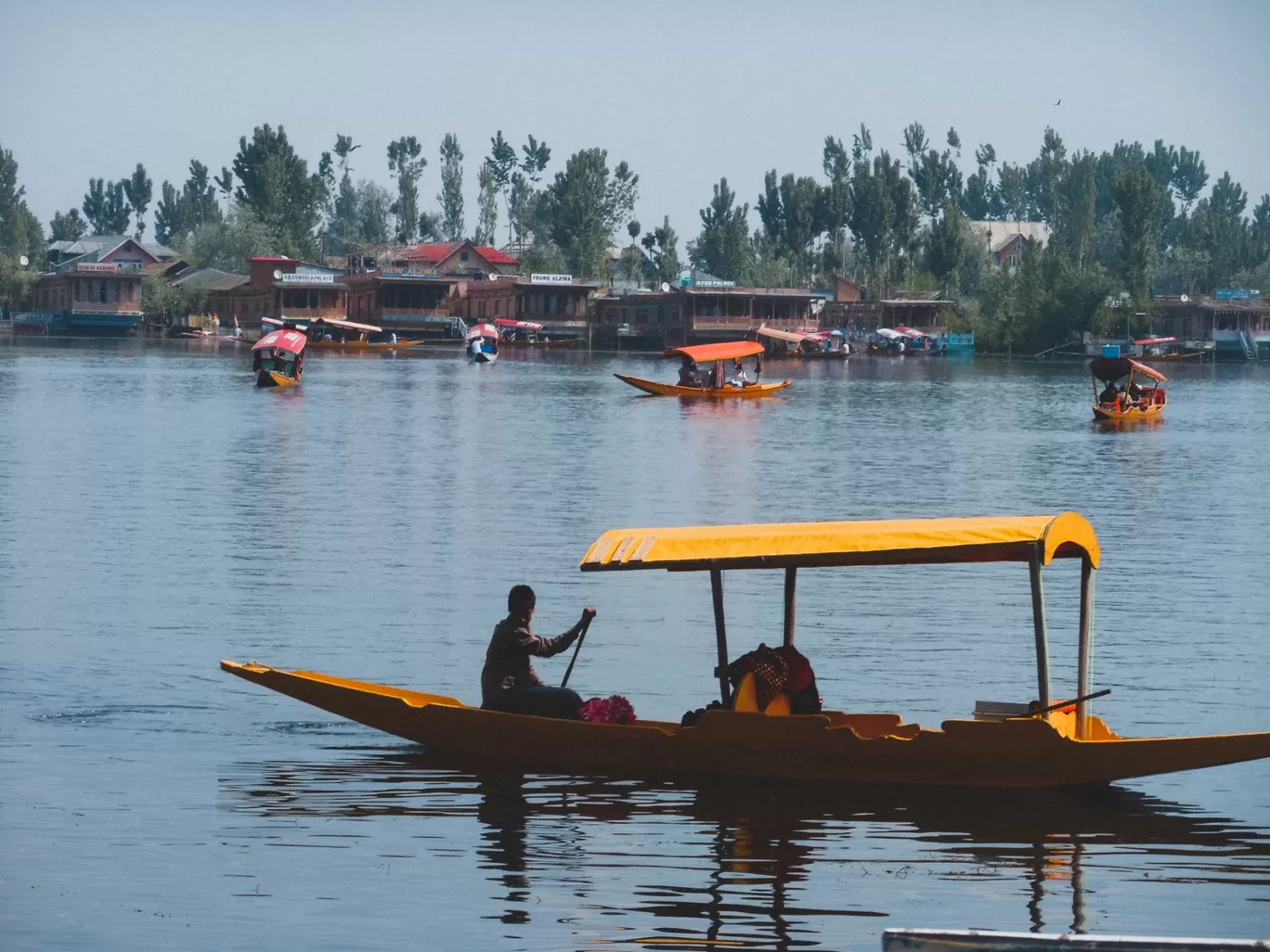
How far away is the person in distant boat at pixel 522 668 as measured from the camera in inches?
568

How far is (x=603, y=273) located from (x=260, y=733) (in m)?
131

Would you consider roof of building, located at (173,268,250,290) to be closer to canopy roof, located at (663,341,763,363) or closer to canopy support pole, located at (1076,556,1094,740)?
canopy roof, located at (663,341,763,363)

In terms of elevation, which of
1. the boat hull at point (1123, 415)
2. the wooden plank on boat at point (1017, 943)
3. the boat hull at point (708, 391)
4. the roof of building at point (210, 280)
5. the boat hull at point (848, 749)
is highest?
the roof of building at point (210, 280)

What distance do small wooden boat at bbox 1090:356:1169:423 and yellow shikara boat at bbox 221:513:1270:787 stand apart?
1998 inches

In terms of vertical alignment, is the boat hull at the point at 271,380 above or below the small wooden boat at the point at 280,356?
below

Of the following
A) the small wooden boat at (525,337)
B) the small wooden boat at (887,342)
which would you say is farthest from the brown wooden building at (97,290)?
the small wooden boat at (887,342)

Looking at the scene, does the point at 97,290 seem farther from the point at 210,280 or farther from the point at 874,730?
the point at 874,730

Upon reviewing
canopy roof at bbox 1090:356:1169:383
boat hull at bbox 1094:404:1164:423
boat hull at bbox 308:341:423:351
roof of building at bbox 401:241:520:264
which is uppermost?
roof of building at bbox 401:241:520:264

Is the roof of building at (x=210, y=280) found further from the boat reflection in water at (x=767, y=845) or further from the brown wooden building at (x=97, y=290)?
the boat reflection in water at (x=767, y=845)

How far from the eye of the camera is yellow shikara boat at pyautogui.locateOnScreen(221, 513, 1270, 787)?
13.6 metres

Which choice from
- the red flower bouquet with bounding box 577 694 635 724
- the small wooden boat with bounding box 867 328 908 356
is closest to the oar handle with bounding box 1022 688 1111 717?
the red flower bouquet with bounding box 577 694 635 724

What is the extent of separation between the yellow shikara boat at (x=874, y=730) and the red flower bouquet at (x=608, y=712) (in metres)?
0.19

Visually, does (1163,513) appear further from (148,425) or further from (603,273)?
(603,273)

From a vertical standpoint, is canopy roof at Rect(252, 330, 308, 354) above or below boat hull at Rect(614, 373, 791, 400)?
above
